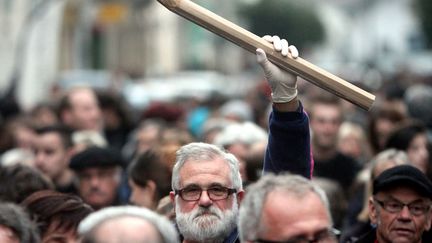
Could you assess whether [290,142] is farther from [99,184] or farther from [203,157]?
[99,184]

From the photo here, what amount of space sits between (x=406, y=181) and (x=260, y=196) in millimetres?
2043

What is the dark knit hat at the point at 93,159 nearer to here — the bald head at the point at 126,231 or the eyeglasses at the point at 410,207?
the eyeglasses at the point at 410,207

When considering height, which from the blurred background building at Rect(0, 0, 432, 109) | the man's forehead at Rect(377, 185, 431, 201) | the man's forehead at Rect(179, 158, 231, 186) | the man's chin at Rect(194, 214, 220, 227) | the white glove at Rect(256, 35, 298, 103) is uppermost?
the blurred background building at Rect(0, 0, 432, 109)

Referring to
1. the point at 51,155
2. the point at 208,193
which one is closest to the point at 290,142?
the point at 208,193

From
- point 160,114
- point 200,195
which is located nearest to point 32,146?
point 160,114

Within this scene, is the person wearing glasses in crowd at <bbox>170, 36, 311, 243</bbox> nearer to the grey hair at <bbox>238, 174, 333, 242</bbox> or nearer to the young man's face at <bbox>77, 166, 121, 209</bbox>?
the grey hair at <bbox>238, 174, 333, 242</bbox>

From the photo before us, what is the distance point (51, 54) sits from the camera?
27.8 meters

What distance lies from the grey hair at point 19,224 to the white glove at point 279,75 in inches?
48.5

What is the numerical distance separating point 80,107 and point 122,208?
31.6ft

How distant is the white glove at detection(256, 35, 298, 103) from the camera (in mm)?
6352

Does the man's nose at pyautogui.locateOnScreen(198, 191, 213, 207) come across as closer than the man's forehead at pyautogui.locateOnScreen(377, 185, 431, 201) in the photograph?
Yes

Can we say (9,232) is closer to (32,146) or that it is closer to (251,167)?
(251,167)

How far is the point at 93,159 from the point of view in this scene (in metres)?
10.6

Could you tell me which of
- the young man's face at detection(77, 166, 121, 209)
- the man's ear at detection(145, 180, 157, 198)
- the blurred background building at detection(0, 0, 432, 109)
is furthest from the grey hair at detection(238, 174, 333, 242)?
the blurred background building at detection(0, 0, 432, 109)
